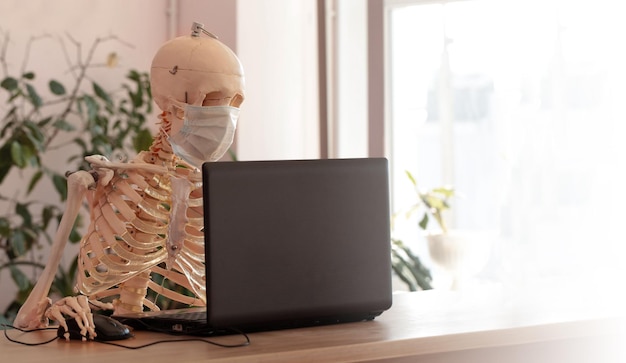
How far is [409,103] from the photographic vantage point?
414 centimetres

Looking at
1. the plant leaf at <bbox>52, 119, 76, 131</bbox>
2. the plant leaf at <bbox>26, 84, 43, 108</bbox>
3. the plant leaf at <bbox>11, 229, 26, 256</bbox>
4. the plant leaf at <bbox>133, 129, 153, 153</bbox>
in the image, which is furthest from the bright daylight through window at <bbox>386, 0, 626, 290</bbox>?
the plant leaf at <bbox>11, 229, 26, 256</bbox>

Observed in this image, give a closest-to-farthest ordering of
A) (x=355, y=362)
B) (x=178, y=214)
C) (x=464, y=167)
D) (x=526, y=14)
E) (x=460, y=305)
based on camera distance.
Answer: (x=355, y=362) < (x=178, y=214) < (x=460, y=305) < (x=526, y=14) < (x=464, y=167)

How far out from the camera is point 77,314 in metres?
1.45

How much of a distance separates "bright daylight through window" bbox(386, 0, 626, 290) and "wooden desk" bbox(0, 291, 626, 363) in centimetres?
162

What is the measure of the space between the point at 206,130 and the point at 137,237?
25cm

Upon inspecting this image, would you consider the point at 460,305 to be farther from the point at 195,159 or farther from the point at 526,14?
the point at 526,14

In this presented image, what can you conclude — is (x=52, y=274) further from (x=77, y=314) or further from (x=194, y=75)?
(x=194, y=75)

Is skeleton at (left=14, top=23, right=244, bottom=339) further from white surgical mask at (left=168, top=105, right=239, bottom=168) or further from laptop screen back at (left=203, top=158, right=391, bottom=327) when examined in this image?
laptop screen back at (left=203, top=158, right=391, bottom=327)

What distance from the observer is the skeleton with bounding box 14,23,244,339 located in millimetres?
1705

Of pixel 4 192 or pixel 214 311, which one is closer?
pixel 214 311

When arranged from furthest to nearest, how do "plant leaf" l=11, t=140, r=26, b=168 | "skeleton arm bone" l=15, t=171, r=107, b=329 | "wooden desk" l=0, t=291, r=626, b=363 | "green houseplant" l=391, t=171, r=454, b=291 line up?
"green houseplant" l=391, t=171, r=454, b=291, "plant leaf" l=11, t=140, r=26, b=168, "skeleton arm bone" l=15, t=171, r=107, b=329, "wooden desk" l=0, t=291, r=626, b=363

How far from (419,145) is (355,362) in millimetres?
2769

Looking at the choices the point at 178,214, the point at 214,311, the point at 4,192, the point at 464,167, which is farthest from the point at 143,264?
the point at 464,167

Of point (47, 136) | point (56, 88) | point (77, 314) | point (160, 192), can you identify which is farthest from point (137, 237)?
point (47, 136)
